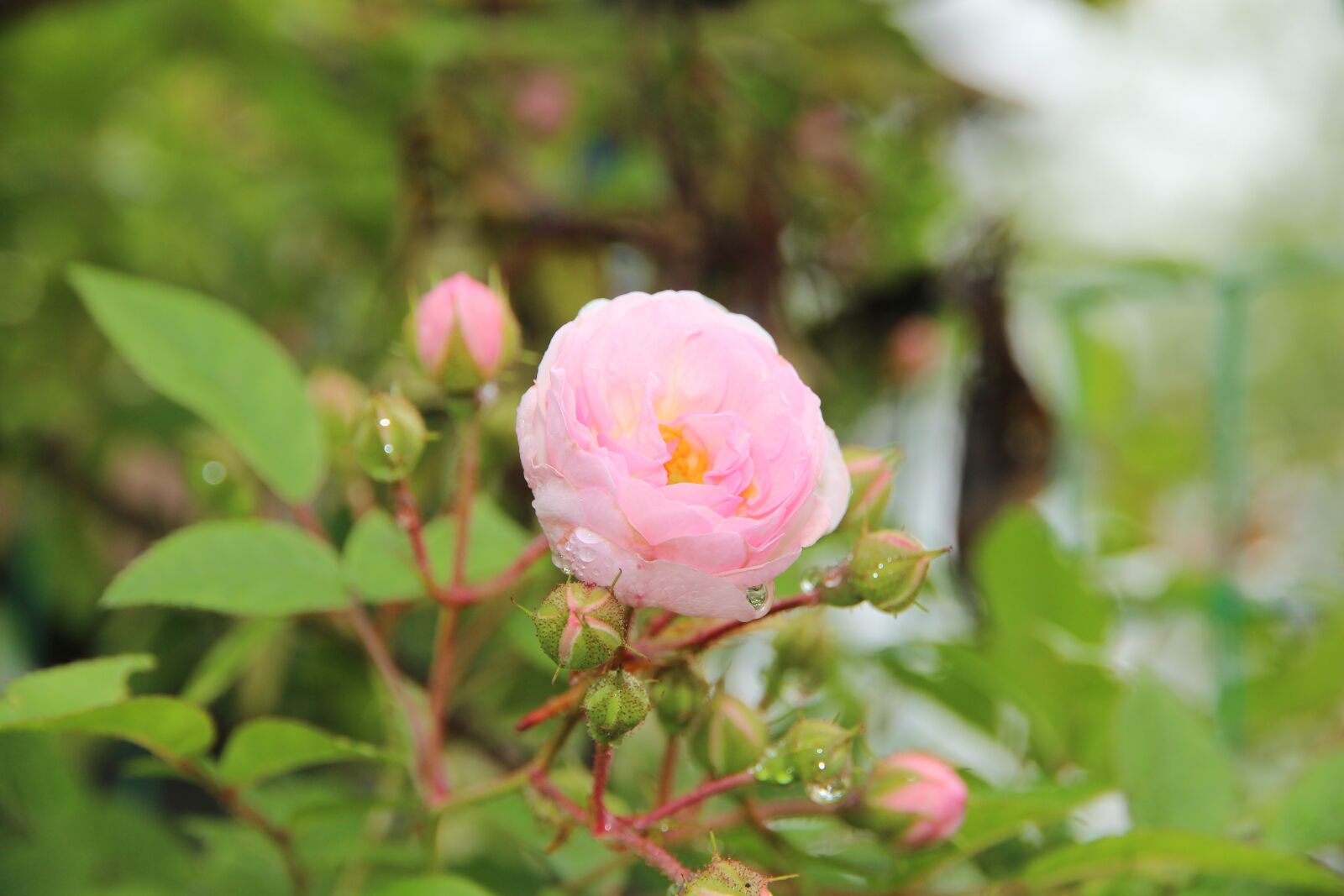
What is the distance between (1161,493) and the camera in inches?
46.0

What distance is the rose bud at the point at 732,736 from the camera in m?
0.36

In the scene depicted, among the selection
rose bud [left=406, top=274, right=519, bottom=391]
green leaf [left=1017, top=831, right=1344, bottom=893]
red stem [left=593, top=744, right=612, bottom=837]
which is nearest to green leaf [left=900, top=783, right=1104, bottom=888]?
green leaf [left=1017, top=831, right=1344, bottom=893]

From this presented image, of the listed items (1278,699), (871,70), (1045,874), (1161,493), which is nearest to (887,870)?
(1045,874)

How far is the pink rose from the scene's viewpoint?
274mm

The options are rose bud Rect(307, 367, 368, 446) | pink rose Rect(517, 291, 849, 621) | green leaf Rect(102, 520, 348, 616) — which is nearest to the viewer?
pink rose Rect(517, 291, 849, 621)

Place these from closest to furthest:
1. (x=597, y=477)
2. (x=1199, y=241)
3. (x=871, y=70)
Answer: (x=597, y=477), (x=871, y=70), (x=1199, y=241)

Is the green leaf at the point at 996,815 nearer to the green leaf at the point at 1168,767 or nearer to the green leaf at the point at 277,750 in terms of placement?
the green leaf at the point at 1168,767

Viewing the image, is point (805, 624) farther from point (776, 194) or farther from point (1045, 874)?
point (776, 194)

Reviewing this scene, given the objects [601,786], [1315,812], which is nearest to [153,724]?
[601,786]

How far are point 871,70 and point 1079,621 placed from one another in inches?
21.6

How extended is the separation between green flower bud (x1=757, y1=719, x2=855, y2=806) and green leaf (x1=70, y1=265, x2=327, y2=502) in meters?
0.24

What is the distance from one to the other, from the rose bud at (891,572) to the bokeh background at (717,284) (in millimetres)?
189

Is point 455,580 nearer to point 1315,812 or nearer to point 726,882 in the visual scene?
point 726,882

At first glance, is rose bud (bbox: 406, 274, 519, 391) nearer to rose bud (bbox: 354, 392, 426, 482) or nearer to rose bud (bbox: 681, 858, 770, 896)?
rose bud (bbox: 354, 392, 426, 482)
